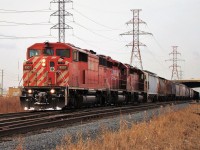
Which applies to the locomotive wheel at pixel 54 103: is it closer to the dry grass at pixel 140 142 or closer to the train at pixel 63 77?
the train at pixel 63 77

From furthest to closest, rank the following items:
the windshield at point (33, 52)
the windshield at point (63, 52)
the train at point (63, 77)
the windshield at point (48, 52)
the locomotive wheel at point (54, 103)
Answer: the windshield at point (33, 52)
the windshield at point (48, 52)
the windshield at point (63, 52)
the train at point (63, 77)
the locomotive wheel at point (54, 103)

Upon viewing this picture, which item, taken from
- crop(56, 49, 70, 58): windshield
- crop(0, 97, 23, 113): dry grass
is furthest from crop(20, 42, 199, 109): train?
crop(0, 97, 23, 113): dry grass

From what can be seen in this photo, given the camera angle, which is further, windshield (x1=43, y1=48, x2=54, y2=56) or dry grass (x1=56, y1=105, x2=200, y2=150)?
windshield (x1=43, y1=48, x2=54, y2=56)

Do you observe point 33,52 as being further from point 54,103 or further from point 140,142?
point 140,142

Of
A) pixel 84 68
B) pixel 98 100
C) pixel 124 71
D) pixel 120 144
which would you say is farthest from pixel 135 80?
pixel 120 144

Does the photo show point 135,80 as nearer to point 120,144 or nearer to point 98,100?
point 98,100

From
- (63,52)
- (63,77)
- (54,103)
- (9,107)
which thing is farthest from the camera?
(9,107)

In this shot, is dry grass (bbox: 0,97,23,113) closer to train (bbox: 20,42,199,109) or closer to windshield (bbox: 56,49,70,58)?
train (bbox: 20,42,199,109)

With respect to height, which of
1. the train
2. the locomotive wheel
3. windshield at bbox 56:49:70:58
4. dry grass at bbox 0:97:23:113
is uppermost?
windshield at bbox 56:49:70:58

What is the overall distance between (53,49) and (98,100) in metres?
6.64

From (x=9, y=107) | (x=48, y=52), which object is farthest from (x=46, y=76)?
(x=9, y=107)

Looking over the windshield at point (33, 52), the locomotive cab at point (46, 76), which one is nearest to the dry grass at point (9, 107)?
the locomotive cab at point (46, 76)

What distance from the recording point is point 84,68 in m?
23.6

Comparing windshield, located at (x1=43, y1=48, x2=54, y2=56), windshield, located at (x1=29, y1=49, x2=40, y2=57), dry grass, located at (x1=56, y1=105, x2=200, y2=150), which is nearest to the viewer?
dry grass, located at (x1=56, y1=105, x2=200, y2=150)
